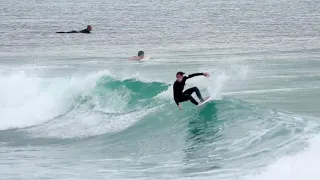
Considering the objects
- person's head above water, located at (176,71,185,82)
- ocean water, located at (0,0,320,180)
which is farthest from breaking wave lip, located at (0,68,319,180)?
person's head above water, located at (176,71,185,82)

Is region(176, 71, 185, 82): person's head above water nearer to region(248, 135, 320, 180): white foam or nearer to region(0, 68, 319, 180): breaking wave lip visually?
region(0, 68, 319, 180): breaking wave lip

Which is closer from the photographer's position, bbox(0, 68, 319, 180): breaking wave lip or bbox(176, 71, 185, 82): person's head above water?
bbox(0, 68, 319, 180): breaking wave lip

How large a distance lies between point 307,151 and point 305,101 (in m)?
9.98

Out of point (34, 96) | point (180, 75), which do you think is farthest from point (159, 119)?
point (34, 96)

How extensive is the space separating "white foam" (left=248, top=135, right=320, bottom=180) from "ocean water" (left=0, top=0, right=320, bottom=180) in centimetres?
2

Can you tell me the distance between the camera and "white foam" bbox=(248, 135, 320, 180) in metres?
14.2

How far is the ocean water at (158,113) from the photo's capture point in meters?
17.0

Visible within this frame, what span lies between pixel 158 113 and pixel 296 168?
10.3 m

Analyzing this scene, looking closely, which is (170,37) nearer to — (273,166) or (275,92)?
(275,92)

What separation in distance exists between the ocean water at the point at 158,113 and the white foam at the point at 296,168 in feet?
0.07

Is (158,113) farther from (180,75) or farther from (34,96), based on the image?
(34,96)

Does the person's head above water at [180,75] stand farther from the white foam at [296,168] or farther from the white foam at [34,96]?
the white foam at [34,96]

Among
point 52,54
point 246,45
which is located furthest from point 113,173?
point 246,45

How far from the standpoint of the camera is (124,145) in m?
20.9
